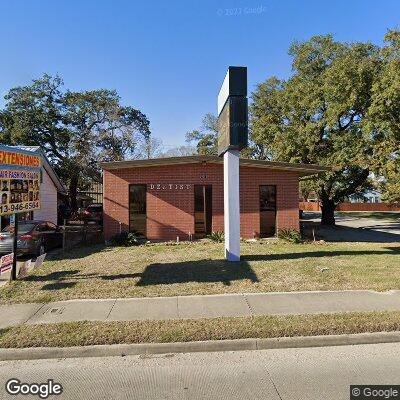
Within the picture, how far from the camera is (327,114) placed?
23.0 meters

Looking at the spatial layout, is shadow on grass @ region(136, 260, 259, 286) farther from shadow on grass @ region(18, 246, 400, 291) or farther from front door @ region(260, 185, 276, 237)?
front door @ region(260, 185, 276, 237)

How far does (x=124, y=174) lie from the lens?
16.5 metres

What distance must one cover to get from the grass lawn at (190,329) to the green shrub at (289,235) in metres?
9.52

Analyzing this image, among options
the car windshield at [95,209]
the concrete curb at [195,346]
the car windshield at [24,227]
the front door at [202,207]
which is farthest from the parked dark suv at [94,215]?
the concrete curb at [195,346]

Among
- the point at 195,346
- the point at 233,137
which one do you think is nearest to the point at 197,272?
the point at 233,137

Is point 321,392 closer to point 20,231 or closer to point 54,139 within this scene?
point 20,231

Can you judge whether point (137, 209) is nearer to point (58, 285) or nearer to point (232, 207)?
point (232, 207)

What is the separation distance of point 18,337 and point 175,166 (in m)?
11.6

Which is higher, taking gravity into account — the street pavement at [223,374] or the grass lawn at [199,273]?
the grass lawn at [199,273]

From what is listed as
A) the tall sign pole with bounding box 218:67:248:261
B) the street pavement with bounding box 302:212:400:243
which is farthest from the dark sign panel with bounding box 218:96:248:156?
the street pavement with bounding box 302:212:400:243

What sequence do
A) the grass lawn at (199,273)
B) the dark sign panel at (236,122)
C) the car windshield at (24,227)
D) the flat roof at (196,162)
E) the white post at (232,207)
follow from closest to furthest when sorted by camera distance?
the grass lawn at (199,273)
the dark sign panel at (236,122)
the white post at (232,207)
the car windshield at (24,227)
the flat roof at (196,162)

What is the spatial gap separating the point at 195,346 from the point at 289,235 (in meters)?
11.5

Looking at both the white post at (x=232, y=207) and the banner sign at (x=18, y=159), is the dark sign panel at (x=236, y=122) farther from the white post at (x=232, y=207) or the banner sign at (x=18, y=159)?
the banner sign at (x=18, y=159)

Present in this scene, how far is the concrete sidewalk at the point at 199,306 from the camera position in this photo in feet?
21.9
